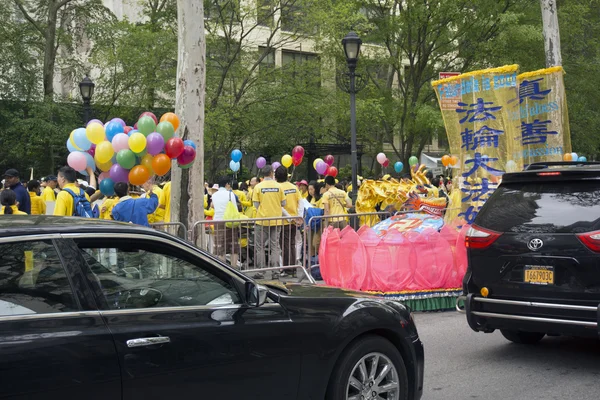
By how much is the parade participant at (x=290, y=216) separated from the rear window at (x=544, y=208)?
4774 millimetres

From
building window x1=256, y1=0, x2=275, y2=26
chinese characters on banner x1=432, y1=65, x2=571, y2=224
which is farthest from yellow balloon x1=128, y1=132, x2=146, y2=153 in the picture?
building window x1=256, y1=0, x2=275, y2=26

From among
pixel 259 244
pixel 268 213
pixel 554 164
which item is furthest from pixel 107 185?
pixel 554 164

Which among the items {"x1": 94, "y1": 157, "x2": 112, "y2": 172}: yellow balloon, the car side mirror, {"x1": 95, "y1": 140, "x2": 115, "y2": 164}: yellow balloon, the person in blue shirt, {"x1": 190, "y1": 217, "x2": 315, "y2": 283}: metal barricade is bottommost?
{"x1": 190, "y1": 217, "x2": 315, "y2": 283}: metal barricade

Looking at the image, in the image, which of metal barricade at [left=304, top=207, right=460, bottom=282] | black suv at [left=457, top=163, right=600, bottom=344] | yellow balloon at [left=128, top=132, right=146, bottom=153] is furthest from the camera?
metal barricade at [left=304, top=207, right=460, bottom=282]

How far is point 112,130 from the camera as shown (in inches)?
385

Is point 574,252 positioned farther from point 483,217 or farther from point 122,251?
point 122,251

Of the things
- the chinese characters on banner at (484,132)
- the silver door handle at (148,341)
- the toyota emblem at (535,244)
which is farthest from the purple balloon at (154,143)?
the silver door handle at (148,341)

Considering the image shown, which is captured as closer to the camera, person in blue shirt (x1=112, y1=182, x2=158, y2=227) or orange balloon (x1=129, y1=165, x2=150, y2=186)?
orange balloon (x1=129, y1=165, x2=150, y2=186)

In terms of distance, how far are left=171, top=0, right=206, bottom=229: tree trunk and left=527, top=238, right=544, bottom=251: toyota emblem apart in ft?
18.6

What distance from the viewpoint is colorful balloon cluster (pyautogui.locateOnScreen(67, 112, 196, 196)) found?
9453 millimetres

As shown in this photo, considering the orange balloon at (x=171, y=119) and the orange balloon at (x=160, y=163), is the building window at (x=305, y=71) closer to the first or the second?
the orange balloon at (x=171, y=119)

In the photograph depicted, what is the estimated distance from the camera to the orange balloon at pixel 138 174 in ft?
31.4

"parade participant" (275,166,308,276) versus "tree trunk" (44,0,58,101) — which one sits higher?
"tree trunk" (44,0,58,101)

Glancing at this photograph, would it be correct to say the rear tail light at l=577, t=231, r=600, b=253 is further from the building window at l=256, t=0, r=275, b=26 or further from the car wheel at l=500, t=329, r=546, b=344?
the building window at l=256, t=0, r=275, b=26
